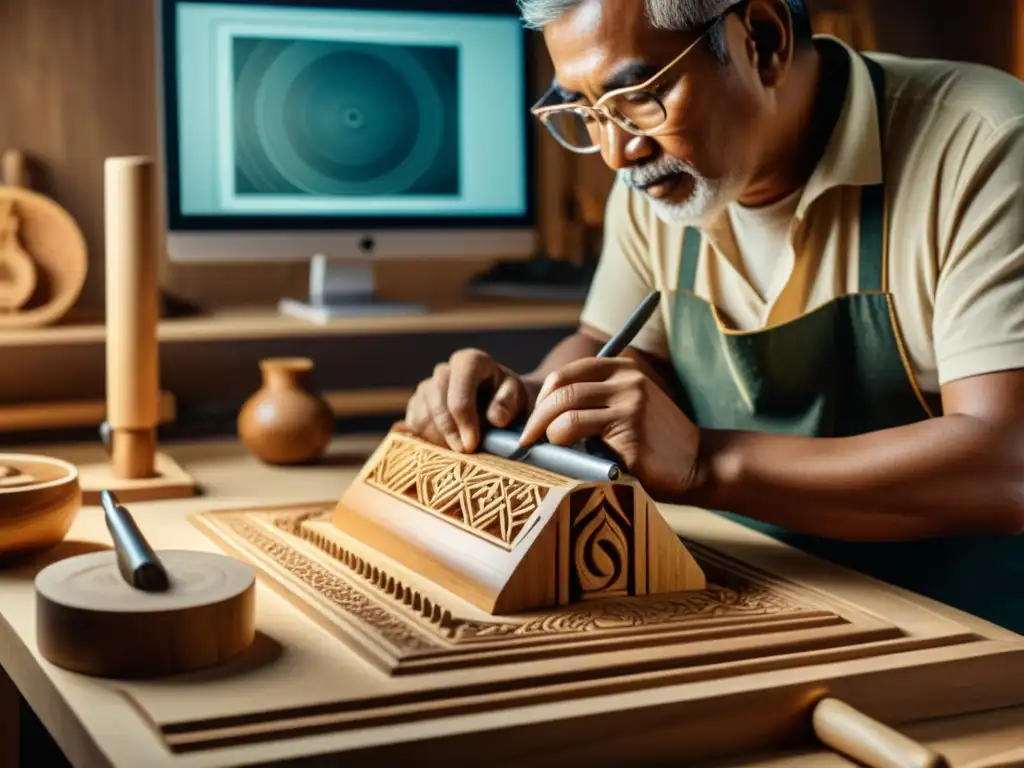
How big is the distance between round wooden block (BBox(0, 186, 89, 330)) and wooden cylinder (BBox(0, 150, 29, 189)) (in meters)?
0.09

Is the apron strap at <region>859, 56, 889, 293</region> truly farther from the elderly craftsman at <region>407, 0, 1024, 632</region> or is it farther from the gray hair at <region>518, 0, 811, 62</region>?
the gray hair at <region>518, 0, 811, 62</region>

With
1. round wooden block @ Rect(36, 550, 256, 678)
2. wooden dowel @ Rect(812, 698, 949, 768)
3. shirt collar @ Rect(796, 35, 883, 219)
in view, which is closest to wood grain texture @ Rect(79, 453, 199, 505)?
round wooden block @ Rect(36, 550, 256, 678)

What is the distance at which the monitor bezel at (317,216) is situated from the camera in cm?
230

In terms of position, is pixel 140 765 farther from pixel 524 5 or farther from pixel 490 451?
pixel 524 5

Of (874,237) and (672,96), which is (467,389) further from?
(874,237)

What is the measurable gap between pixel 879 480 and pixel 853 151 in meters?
0.46

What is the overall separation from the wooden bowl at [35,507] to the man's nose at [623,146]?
28.2 inches

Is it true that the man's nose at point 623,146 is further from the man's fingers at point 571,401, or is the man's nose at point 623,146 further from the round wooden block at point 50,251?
the round wooden block at point 50,251

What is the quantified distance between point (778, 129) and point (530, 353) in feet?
4.34

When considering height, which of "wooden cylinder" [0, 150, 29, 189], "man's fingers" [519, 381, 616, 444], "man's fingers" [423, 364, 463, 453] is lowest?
"man's fingers" [423, 364, 463, 453]

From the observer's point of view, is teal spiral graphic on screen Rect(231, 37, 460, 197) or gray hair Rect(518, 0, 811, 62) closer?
gray hair Rect(518, 0, 811, 62)

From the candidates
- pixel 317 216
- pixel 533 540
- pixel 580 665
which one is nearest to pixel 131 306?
pixel 317 216

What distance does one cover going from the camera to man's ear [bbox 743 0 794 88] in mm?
1566

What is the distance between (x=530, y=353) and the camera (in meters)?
2.89
